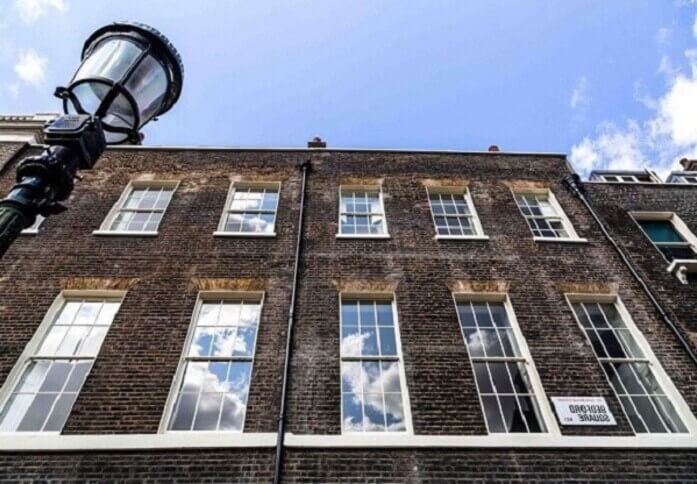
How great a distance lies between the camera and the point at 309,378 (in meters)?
7.38

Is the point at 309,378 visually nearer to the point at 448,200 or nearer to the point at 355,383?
the point at 355,383

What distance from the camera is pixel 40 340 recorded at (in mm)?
7848

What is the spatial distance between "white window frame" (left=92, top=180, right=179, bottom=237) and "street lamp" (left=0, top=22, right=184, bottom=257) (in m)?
6.45

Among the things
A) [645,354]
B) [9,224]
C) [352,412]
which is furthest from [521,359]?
[9,224]

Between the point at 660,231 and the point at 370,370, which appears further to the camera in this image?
the point at 660,231

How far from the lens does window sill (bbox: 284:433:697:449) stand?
6.51 metres

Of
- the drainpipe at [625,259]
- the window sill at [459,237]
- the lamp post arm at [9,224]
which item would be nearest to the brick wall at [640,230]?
the drainpipe at [625,259]

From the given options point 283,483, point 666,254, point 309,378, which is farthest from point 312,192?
point 666,254

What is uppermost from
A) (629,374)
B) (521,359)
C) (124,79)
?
(124,79)

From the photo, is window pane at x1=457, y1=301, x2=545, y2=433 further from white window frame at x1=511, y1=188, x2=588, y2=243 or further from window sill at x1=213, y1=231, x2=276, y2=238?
window sill at x1=213, y1=231, x2=276, y2=238

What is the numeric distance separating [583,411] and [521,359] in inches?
47.8

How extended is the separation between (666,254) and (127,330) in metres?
12.1

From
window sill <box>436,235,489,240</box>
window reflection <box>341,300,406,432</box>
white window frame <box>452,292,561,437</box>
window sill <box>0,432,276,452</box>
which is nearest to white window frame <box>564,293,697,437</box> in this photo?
white window frame <box>452,292,561,437</box>

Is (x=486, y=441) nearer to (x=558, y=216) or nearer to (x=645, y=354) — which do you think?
(x=645, y=354)
